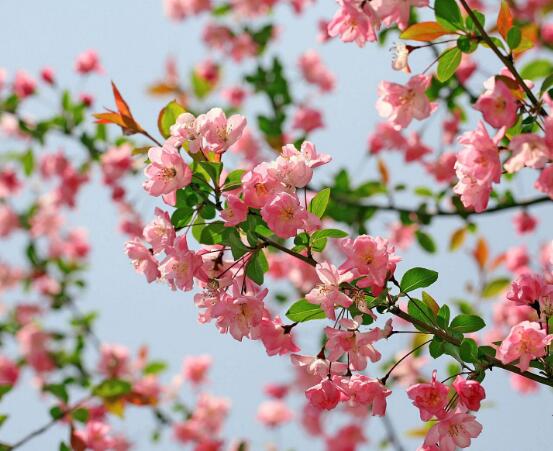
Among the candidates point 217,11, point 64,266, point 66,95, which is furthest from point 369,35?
point 64,266

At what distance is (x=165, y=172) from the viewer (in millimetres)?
1454

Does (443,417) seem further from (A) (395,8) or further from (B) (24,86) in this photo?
(B) (24,86)

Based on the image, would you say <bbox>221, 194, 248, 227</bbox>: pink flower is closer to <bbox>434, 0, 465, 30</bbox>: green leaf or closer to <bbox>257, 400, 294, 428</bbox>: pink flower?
<bbox>434, 0, 465, 30</bbox>: green leaf

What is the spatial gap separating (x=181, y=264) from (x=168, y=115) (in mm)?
443

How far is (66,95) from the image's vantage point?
372cm

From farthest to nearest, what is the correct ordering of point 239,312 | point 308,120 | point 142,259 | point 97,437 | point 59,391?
1. point 308,120
2. point 59,391
3. point 97,437
4. point 142,259
5. point 239,312

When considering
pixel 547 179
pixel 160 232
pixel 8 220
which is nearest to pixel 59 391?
pixel 160 232

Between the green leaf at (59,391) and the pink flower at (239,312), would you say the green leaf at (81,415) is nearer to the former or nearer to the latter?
the green leaf at (59,391)

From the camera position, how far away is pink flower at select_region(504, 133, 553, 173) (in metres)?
1.22

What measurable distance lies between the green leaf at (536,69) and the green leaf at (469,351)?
4.88 ft

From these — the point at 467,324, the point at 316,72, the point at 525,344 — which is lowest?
the point at 525,344

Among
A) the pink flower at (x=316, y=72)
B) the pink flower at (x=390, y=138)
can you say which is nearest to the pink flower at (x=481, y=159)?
the pink flower at (x=390, y=138)

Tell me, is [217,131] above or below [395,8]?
below

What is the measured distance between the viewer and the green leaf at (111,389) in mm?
2922
